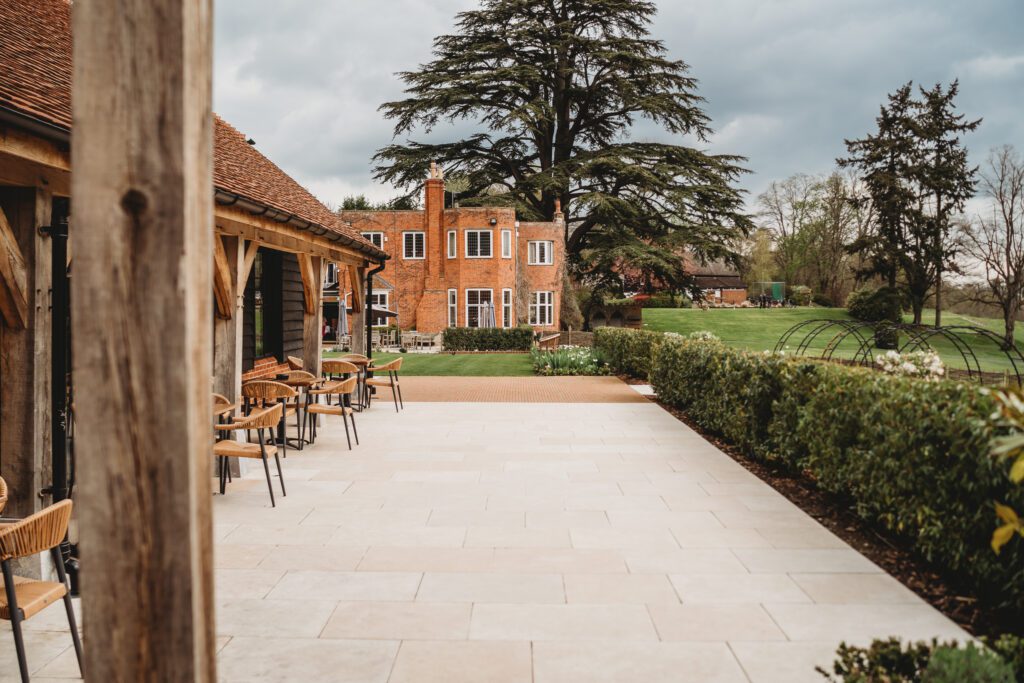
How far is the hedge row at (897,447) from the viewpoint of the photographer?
420cm

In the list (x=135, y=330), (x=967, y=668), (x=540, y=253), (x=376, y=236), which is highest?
(x=376, y=236)

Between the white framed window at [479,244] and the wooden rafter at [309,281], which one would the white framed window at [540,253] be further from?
the wooden rafter at [309,281]

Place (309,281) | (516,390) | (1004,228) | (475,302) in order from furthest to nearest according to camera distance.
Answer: (475,302), (1004,228), (516,390), (309,281)

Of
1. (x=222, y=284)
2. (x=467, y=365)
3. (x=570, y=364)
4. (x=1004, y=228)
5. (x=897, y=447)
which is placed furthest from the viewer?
(x=1004, y=228)

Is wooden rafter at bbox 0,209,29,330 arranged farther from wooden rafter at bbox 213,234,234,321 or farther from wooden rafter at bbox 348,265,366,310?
A: wooden rafter at bbox 348,265,366,310

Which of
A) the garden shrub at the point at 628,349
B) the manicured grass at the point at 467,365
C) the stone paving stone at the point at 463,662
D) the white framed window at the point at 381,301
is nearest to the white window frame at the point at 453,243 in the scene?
the white framed window at the point at 381,301

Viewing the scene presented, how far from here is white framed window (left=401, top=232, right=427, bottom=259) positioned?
36594mm

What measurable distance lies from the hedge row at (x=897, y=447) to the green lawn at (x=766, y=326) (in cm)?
2494

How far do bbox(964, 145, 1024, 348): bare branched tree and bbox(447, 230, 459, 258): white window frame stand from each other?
23.5m

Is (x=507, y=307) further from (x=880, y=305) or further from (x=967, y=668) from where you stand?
(x=967, y=668)

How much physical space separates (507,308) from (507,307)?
5cm

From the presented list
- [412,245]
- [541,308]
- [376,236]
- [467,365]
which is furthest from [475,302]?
[467,365]

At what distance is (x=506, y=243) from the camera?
118 feet

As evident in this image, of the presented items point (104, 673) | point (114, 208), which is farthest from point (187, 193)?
point (104, 673)
